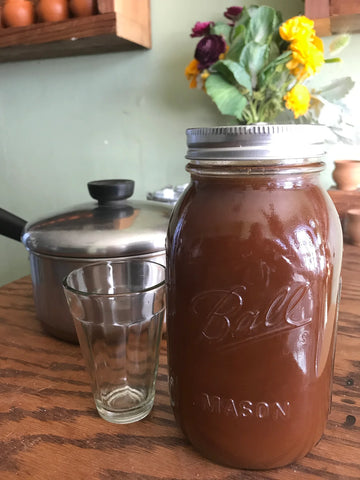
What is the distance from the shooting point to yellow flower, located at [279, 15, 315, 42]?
83 cm

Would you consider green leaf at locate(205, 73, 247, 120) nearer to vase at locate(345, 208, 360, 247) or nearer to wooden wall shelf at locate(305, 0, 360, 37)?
wooden wall shelf at locate(305, 0, 360, 37)

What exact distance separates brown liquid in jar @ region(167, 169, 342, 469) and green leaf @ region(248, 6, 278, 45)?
2.27 feet

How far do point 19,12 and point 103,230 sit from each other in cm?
87

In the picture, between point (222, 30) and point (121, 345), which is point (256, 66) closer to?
point (222, 30)

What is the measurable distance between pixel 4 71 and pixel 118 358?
4.10ft

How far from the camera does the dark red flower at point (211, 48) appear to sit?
3.07ft

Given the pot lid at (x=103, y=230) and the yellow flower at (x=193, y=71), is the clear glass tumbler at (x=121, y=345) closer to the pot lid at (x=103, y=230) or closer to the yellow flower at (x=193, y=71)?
the pot lid at (x=103, y=230)

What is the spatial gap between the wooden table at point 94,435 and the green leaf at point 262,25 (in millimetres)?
660

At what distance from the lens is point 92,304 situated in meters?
0.41

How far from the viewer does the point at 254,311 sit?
1.05 ft

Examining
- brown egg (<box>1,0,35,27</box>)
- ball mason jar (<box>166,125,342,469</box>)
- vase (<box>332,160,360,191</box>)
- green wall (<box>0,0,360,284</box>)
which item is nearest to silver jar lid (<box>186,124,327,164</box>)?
ball mason jar (<box>166,125,342,469</box>)

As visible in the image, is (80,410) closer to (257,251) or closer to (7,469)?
(7,469)

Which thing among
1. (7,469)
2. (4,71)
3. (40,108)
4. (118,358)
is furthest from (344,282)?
(4,71)

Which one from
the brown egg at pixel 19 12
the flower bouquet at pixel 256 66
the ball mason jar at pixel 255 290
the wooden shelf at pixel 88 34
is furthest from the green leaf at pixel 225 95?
the ball mason jar at pixel 255 290
